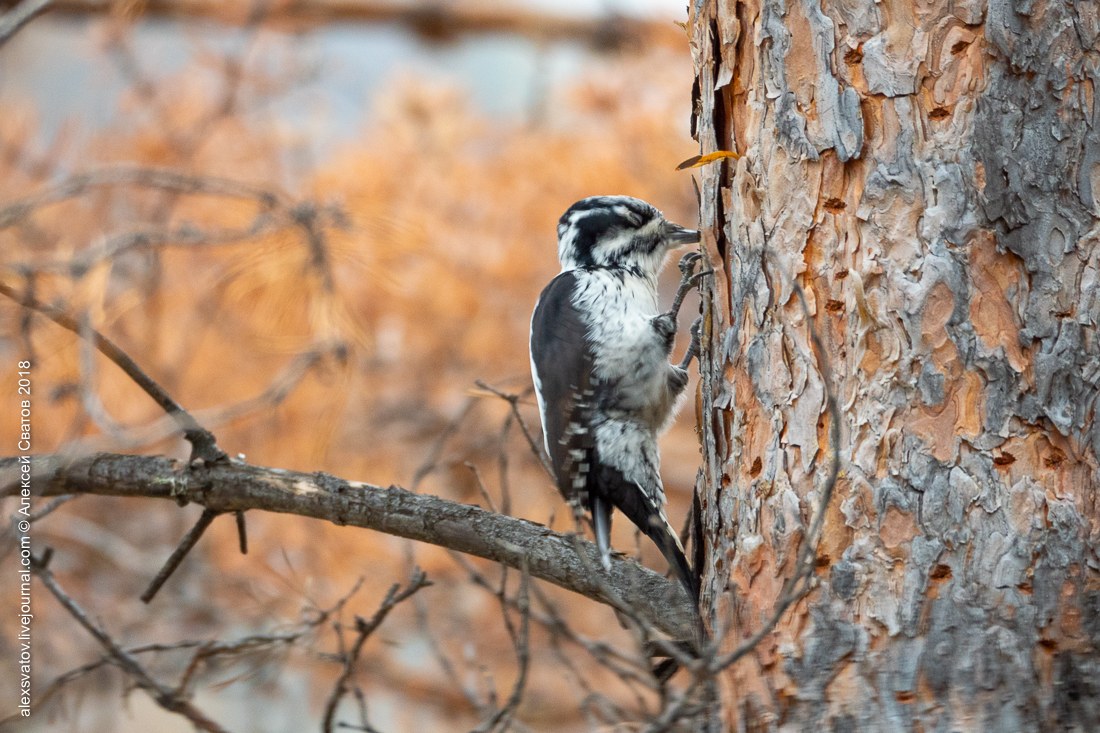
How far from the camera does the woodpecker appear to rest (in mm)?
1876

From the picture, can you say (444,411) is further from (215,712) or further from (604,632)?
(215,712)

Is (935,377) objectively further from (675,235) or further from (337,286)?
(337,286)

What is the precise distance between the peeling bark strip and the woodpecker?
0.46 metres

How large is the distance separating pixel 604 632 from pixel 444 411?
1.18 meters

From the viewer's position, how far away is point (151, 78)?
3.78 meters

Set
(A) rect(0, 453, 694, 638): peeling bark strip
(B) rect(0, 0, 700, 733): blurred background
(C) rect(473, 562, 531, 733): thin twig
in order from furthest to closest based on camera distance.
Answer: (B) rect(0, 0, 700, 733): blurred background, (A) rect(0, 453, 694, 638): peeling bark strip, (C) rect(473, 562, 531, 733): thin twig

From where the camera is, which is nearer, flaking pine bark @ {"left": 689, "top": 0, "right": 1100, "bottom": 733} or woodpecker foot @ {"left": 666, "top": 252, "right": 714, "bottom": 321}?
flaking pine bark @ {"left": 689, "top": 0, "right": 1100, "bottom": 733}

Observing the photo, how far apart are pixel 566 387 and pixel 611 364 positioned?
114mm

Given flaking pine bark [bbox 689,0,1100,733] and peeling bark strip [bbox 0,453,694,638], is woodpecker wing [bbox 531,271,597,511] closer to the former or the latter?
peeling bark strip [bbox 0,453,694,638]

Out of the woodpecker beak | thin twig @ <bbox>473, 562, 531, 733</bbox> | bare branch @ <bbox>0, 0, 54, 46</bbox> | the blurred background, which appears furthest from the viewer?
the blurred background

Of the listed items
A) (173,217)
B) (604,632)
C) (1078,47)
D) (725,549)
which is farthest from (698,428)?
(173,217)

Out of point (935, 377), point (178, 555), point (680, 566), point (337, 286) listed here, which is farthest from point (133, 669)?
point (337, 286)

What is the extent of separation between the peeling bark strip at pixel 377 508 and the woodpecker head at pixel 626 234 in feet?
3.09

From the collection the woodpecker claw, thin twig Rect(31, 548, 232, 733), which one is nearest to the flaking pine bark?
the woodpecker claw
